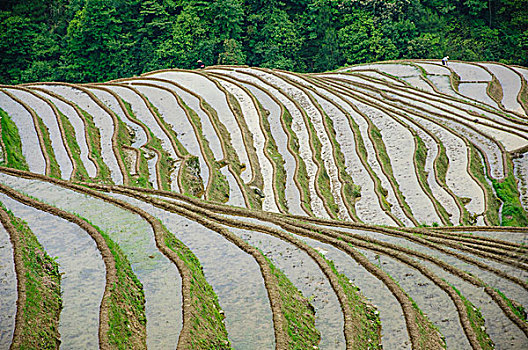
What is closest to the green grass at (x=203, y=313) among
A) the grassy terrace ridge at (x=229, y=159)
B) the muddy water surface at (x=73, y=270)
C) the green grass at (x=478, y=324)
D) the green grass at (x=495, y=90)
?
the muddy water surface at (x=73, y=270)

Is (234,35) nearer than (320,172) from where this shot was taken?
No

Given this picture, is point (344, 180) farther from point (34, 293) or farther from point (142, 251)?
point (34, 293)

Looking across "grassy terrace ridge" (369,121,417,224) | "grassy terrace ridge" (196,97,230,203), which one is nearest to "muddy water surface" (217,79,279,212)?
"grassy terrace ridge" (196,97,230,203)

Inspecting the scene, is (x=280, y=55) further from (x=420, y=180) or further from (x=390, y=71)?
Answer: (x=420, y=180)

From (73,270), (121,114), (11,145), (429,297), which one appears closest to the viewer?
(73,270)

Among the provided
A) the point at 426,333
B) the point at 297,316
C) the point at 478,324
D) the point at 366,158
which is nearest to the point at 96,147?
the point at 366,158

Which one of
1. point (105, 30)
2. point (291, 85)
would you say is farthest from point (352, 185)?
point (105, 30)
